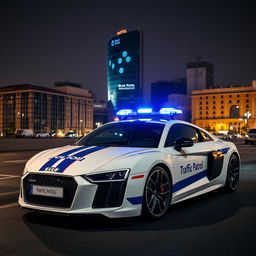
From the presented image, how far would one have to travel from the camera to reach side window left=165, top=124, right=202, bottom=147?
20.5ft

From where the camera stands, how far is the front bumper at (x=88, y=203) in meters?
4.63

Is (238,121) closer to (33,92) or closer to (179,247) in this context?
(33,92)

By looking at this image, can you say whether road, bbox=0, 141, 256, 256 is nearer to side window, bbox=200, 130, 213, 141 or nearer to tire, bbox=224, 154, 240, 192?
tire, bbox=224, 154, 240, 192

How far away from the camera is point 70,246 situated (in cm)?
416

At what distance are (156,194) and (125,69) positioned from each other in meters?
111

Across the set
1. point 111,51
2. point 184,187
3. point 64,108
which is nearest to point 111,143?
point 184,187

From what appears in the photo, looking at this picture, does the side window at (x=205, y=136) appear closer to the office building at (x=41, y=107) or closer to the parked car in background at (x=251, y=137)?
the parked car in background at (x=251, y=137)

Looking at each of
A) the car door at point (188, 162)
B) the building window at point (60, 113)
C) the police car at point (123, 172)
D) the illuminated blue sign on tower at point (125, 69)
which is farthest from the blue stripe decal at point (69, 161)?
the building window at point (60, 113)

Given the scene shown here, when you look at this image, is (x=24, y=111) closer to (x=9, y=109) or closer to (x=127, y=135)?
(x=9, y=109)

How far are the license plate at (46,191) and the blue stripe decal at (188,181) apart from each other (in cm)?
175

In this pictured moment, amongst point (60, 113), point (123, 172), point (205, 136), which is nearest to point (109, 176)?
point (123, 172)

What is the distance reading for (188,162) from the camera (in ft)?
20.4

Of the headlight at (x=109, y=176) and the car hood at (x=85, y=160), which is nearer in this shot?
the headlight at (x=109, y=176)

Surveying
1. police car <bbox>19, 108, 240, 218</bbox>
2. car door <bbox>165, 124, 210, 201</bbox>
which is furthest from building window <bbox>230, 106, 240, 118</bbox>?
police car <bbox>19, 108, 240, 218</bbox>
